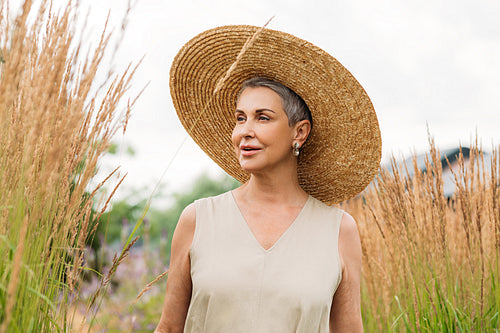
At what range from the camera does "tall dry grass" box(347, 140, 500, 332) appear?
254 centimetres

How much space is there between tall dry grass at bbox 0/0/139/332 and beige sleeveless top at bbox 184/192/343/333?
496 millimetres

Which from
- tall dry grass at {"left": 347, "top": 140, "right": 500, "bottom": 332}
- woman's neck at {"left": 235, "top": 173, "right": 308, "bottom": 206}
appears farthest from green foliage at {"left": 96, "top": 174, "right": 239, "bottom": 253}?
woman's neck at {"left": 235, "top": 173, "right": 308, "bottom": 206}

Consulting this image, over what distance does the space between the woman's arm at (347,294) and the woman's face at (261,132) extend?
43 cm

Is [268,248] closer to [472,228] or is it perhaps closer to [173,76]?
[173,76]

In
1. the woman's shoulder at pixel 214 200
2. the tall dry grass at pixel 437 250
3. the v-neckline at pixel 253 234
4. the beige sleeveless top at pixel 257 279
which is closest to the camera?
the beige sleeveless top at pixel 257 279

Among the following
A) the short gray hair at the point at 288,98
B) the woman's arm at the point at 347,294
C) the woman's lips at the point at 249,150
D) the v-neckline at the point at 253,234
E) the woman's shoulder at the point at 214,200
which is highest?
the short gray hair at the point at 288,98

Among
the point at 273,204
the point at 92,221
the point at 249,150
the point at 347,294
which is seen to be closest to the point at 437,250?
the point at 347,294

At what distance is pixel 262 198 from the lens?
204cm

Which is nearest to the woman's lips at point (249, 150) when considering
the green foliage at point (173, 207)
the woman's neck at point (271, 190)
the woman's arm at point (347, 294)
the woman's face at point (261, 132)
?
the woman's face at point (261, 132)

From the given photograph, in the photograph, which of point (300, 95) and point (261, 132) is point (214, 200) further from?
point (300, 95)

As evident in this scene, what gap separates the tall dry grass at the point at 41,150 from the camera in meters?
1.16

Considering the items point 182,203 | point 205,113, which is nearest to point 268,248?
point 205,113

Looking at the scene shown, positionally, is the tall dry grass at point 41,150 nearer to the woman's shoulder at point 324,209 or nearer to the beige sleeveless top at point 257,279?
the beige sleeveless top at point 257,279

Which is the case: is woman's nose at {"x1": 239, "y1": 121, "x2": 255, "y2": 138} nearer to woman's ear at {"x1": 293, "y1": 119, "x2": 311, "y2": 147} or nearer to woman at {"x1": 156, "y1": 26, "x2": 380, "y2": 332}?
woman at {"x1": 156, "y1": 26, "x2": 380, "y2": 332}
